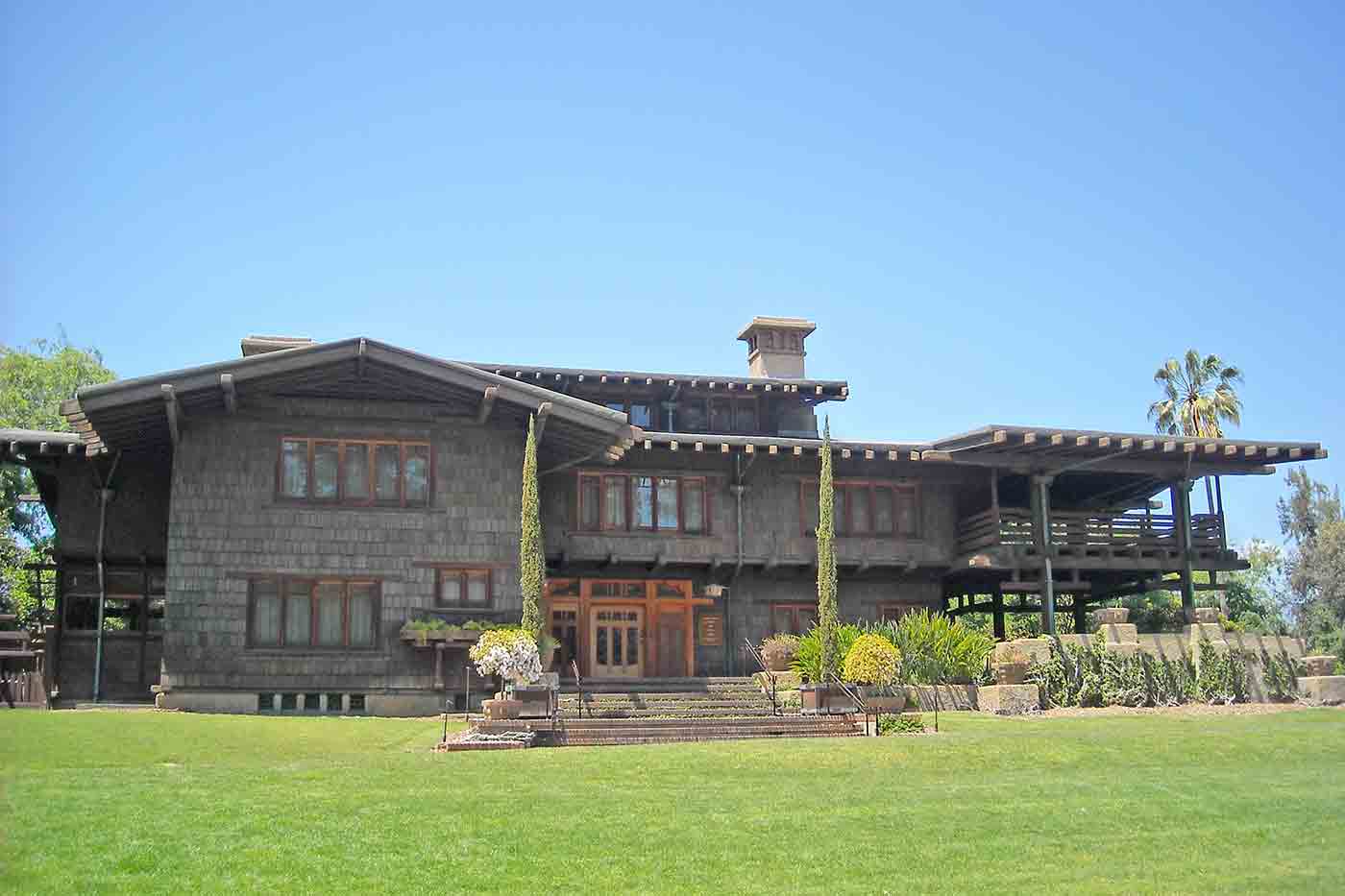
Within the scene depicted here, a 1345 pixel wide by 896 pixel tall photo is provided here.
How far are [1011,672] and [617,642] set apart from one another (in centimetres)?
933

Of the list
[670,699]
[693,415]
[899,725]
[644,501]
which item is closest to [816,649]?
[670,699]

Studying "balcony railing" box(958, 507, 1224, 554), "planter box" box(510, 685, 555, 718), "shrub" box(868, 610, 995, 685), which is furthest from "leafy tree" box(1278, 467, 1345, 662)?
"planter box" box(510, 685, 555, 718)

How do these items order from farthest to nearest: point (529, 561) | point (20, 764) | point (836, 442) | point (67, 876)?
point (836, 442)
point (529, 561)
point (20, 764)
point (67, 876)

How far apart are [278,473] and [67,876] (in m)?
16.7

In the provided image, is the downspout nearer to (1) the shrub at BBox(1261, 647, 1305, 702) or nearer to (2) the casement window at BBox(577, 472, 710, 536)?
(2) the casement window at BBox(577, 472, 710, 536)

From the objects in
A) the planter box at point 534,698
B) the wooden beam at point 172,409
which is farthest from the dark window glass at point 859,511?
the wooden beam at point 172,409

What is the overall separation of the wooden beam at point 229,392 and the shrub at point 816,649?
38.7 feet

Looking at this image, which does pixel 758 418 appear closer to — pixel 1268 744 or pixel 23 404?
pixel 1268 744

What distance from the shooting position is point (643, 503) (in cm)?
3172

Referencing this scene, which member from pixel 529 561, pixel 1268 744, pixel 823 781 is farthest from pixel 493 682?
pixel 1268 744

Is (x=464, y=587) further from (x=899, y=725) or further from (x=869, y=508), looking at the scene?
(x=869, y=508)

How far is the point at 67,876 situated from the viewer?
11.4m

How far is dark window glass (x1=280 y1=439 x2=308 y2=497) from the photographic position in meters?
27.7

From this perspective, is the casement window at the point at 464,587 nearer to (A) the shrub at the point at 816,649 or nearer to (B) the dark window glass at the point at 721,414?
(A) the shrub at the point at 816,649
